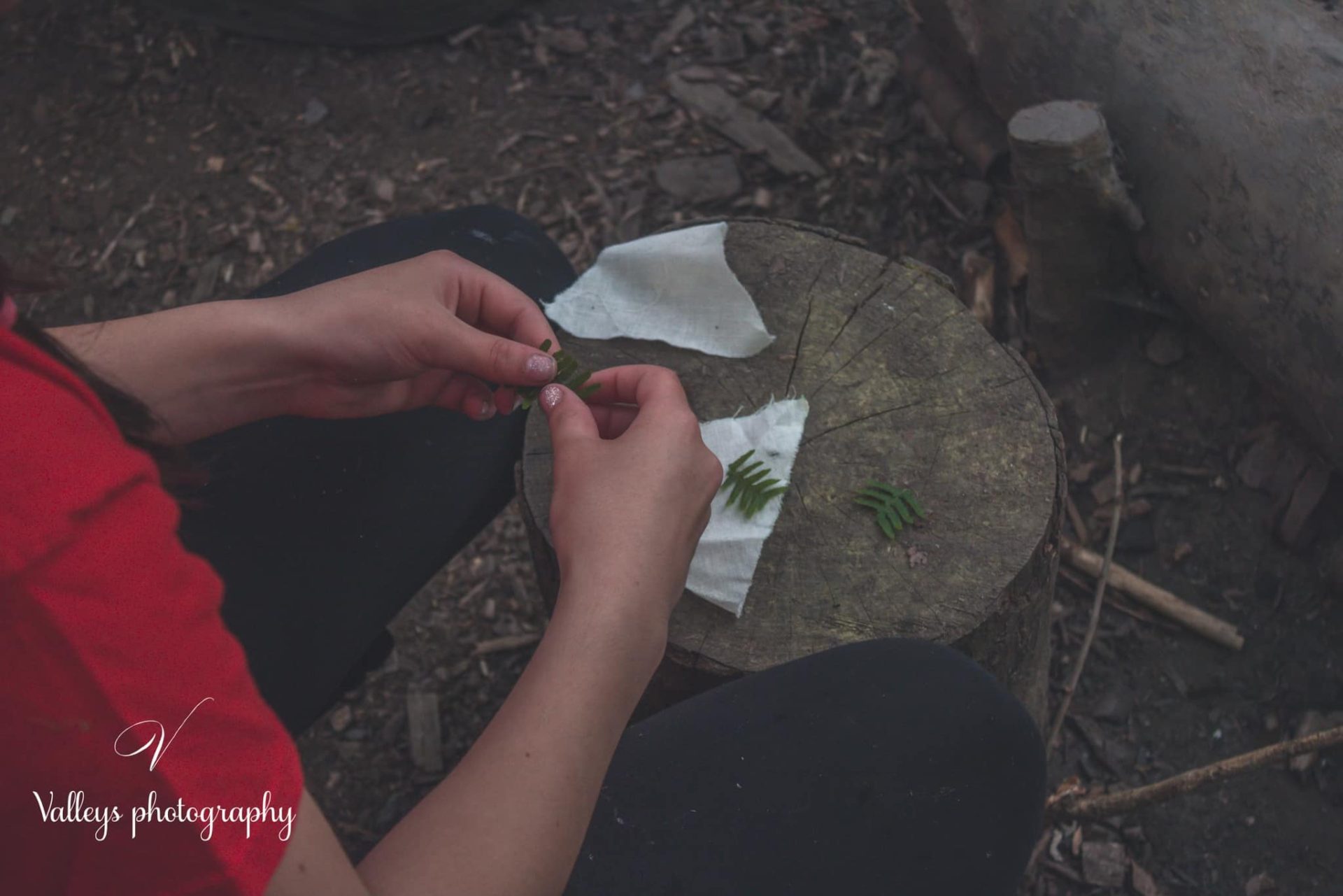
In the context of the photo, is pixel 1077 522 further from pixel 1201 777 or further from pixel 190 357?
pixel 190 357

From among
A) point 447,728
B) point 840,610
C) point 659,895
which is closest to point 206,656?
point 659,895

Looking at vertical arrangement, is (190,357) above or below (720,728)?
above

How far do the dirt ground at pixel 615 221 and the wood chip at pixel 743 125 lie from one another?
0.05 metres

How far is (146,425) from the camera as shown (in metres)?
1.38

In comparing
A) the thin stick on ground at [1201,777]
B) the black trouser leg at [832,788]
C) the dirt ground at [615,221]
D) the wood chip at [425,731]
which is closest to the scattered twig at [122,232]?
the dirt ground at [615,221]

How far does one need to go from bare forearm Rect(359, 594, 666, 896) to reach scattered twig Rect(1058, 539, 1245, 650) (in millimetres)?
1631

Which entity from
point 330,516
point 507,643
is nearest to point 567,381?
point 330,516

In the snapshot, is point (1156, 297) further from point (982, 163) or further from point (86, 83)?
point (86, 83)

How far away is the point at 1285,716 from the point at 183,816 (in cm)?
247

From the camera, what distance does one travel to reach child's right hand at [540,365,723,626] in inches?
52.6

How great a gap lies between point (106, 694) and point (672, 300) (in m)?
1.34

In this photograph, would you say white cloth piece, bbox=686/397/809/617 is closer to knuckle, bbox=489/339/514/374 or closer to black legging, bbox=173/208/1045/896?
black legging, bbox=173/208/1045/896

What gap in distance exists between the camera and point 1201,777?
81.3 inches

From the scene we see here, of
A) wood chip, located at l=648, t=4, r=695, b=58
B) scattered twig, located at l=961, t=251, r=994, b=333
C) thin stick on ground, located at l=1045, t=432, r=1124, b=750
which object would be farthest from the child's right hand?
wood chip, located at l=648, t=4, r=695, b=58
